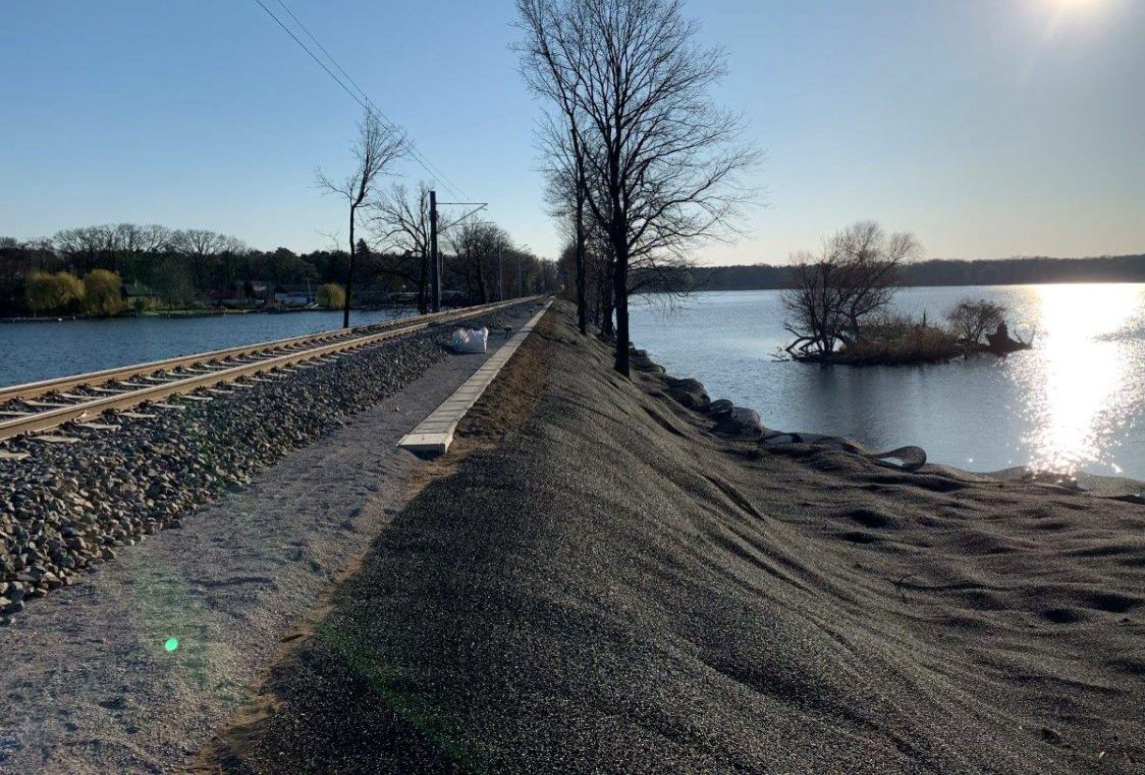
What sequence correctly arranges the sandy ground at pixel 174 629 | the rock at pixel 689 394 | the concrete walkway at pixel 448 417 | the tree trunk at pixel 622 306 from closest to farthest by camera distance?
the sandy ground at pixel 174 629, the concrete walkway at pixel 448 417, the tree trunk at pixel 622 306, the rock at pixel 689 394

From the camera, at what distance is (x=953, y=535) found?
45.4ft

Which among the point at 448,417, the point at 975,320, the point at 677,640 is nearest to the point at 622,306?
the point at 448,417

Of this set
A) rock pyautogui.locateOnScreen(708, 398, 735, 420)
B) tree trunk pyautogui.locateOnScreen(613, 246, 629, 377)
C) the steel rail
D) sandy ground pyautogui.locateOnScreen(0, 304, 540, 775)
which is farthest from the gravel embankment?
rock pyautogui.locateOnScreen(708, 398, 735, 420)

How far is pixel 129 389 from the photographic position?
13.0 meters

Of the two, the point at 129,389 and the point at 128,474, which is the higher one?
the point at 129,389

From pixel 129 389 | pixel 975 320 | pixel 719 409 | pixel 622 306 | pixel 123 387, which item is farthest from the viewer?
pixel 975 320

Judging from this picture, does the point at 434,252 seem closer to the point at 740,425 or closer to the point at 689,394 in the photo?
the point at 689,394

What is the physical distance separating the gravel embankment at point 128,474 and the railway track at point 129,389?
10.2 inches

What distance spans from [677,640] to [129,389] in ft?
34.7

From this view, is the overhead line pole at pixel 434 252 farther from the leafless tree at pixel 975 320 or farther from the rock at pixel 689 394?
the leafless tree at pixel 975 320

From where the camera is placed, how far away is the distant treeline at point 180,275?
59719 mm

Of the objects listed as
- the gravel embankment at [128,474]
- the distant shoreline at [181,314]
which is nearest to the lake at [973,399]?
the gravel embankment at [128,474]

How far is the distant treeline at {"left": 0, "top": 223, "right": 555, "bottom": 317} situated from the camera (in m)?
59.7

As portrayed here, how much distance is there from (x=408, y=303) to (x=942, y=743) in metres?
71.4
